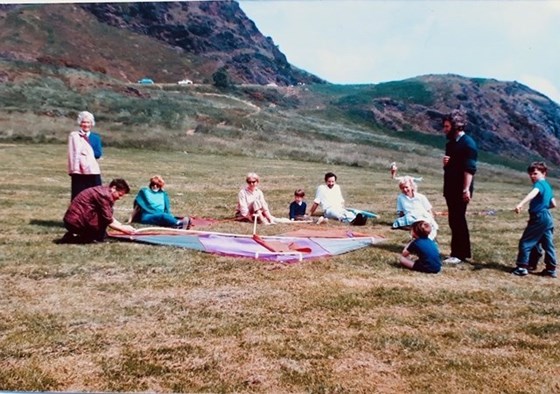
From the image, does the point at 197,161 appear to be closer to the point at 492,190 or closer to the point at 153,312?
the point at 492,190

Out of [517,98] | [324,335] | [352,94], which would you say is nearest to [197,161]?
[352,94]

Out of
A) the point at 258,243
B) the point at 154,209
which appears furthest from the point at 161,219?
the point at 258,243

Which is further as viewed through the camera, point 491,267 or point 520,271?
point 491,267

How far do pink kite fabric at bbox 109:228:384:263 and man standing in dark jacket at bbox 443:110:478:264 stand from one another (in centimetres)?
121

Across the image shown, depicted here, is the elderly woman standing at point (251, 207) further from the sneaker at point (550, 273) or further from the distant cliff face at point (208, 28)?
the sneaker at point (550, 273)

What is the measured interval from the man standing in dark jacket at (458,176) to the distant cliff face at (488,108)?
56cm

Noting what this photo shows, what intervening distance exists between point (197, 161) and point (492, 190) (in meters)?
5.76

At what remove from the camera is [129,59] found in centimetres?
955

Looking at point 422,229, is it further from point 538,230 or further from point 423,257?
point 538,230

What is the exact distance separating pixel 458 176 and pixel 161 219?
Result: 4142mm

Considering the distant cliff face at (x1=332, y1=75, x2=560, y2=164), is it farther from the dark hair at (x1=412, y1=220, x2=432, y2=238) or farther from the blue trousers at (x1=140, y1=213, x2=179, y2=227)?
the blue trousers at (x1=140, y1=213, x2=179, y2=227)

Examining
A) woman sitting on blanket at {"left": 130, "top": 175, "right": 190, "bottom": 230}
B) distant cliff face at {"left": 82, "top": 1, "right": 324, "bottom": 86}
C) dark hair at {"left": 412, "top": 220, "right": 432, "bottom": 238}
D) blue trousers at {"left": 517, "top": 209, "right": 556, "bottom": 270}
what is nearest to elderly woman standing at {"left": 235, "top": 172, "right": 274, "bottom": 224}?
woman sitting on blanket at {"left": 130, "top": 175, "right": 190, "bottom": 230}

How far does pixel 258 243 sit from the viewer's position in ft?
22.6

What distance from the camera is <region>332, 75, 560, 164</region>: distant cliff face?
637cm
